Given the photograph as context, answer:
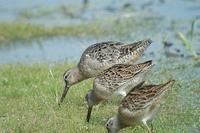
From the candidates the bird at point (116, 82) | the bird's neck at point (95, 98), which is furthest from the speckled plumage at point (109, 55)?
the bird's neck at point (95, 98)

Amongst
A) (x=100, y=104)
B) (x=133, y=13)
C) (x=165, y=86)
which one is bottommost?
(x=133, y=13)

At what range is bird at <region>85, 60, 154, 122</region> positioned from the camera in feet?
35.1

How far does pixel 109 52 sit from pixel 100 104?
103 cm

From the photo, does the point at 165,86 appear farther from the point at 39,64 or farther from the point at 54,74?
the point at 39,64

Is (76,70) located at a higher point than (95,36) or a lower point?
higher

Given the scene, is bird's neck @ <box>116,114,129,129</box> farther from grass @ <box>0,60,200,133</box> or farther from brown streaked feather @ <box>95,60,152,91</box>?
brown streaked feather @ <box>95,60,152,91</box>

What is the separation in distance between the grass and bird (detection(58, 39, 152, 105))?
11.7 inches

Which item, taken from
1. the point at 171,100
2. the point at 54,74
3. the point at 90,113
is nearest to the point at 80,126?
the point at 90,113

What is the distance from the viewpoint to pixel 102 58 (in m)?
12.3

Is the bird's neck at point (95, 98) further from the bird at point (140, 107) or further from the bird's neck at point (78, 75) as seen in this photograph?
the bird's neck at point (78, 75)

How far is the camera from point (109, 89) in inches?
429

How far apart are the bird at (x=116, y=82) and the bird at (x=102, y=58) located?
1170mm

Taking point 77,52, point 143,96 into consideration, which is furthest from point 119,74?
point 77,52

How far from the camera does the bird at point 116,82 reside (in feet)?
35.1
